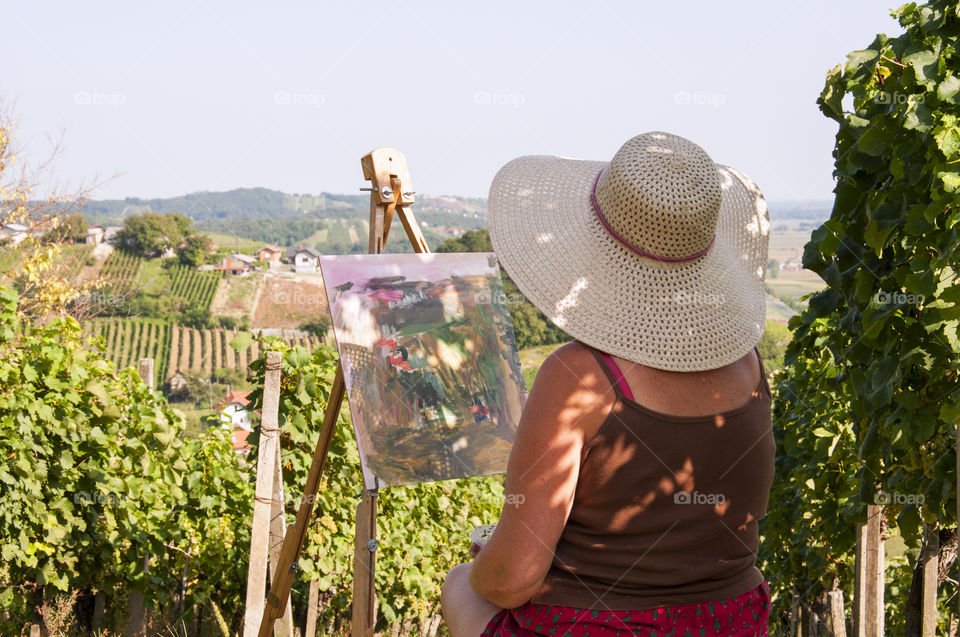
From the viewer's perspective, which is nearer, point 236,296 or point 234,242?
point 236,296

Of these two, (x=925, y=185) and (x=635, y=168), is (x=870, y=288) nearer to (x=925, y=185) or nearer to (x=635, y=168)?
(x=925, y=185)

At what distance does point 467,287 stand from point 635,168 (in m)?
1.68

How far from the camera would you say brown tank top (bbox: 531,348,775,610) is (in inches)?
56.5

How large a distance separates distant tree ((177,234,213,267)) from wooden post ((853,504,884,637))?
46997 millimetres

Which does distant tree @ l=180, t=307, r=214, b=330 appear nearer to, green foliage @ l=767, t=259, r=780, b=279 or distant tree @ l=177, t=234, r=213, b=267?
distant tree @ l=177, t=234, r=213, b=267

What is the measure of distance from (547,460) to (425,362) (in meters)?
1.63

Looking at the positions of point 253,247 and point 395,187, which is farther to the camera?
point 253,247

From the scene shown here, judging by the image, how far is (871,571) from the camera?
3680 millimetres

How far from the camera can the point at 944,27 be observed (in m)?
2.38

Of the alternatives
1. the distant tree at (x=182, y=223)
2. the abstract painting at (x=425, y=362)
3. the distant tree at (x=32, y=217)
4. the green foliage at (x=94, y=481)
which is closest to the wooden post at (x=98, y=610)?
the green foliage at (x=94, y=481)

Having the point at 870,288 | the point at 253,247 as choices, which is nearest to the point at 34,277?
the point at 870,288

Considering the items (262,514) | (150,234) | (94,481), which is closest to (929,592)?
(262,514)

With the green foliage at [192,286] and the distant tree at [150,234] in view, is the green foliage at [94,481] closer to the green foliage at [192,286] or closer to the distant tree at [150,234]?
the green foliage at [192,286]

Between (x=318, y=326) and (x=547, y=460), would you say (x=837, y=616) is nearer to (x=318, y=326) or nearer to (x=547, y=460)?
(x=547, y=460)
